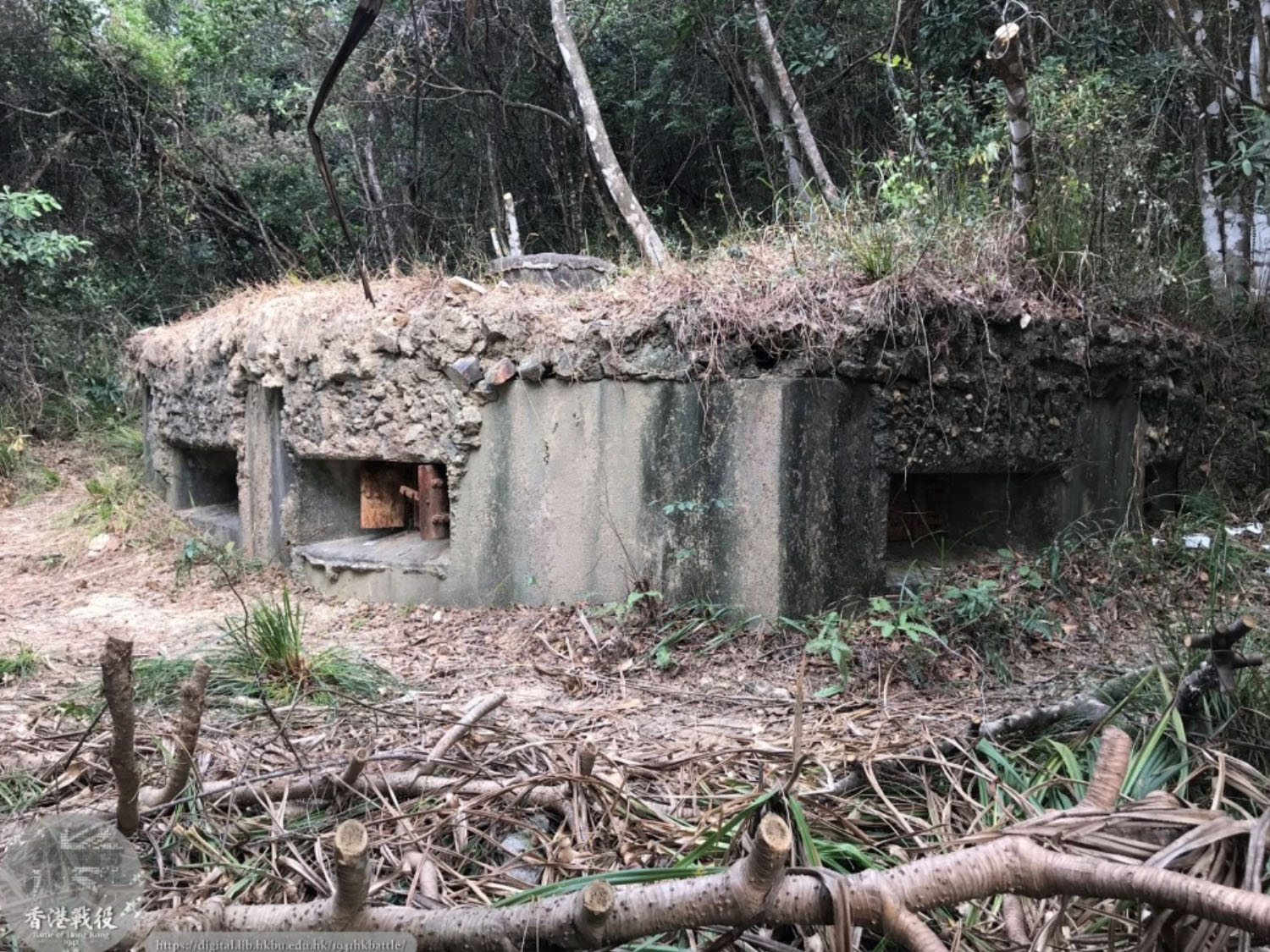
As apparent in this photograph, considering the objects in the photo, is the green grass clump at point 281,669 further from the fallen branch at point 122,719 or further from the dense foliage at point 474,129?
the dense foliage at point 474,129

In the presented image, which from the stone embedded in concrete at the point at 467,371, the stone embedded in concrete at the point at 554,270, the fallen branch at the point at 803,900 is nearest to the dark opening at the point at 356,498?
the stone embedded in concrete at the point at 467,371

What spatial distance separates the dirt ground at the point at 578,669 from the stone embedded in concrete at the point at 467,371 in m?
1.15

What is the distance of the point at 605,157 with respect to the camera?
7148 mm

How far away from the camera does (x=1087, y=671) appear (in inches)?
126

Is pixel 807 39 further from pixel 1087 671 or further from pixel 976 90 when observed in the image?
pixel 1087 671

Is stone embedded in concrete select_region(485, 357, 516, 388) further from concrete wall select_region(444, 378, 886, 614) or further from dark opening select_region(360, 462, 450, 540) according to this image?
dark opening select_region(360, 462, 450, 540)

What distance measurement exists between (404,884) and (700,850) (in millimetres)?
615

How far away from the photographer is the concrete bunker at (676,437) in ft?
12.1

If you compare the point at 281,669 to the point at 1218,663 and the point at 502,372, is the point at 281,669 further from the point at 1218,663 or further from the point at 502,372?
the point at 1218,663

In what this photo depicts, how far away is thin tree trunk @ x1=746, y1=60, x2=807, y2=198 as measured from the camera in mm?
8406

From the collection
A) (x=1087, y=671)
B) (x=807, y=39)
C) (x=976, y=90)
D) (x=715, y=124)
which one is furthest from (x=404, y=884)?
(x=715, y=124)

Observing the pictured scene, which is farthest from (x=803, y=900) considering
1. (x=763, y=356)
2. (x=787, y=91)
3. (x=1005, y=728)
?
(x=787, y=91)

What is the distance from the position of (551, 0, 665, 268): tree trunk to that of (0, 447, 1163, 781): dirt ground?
3530 mm

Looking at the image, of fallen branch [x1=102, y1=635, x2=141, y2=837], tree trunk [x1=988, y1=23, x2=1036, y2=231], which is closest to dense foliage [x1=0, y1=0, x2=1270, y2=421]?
tree trunk [x1=988, y1=23, x2=1036, y2=231]
